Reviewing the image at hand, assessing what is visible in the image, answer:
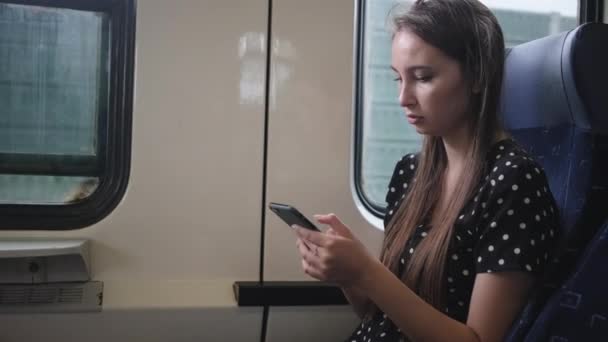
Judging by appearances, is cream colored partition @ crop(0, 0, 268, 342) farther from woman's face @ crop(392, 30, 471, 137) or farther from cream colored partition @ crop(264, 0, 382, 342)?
woman's face @ crop(392, 30, 471, 137)

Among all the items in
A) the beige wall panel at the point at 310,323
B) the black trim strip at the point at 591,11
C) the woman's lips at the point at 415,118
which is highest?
the black trim strip at the point at 591,11

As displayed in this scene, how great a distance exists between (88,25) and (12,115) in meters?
0.33

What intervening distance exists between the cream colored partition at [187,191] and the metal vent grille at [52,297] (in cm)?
3

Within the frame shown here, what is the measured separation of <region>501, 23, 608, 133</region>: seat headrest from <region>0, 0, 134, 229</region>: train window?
108 centimetres

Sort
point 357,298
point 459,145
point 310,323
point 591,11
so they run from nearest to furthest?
point 459,145 < point 357,298 < point 310,323 < point 591,11

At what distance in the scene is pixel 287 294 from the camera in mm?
1623

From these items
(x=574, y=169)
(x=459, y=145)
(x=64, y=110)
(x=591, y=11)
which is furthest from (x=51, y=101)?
(x=591, y=11)

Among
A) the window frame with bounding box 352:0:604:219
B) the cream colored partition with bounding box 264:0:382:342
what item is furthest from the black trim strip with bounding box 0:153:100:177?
the window frame with bounding box 352:0:604:219

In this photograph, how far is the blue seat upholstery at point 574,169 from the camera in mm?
1051

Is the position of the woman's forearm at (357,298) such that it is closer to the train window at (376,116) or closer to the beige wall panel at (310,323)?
the beige wall panel at (310,323)

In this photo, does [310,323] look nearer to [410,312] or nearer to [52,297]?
[410,312]

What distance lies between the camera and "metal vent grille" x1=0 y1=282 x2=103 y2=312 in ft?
4.90

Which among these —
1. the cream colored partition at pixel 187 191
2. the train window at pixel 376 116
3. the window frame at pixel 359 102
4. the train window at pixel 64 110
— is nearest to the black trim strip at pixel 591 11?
the train window at pixel 376 116

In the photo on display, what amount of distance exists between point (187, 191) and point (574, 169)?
101cm
